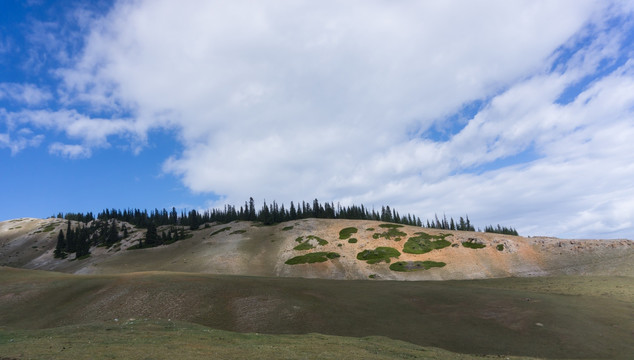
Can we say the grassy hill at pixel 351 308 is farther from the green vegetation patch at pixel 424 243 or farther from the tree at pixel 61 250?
the tree at pixel 61 250

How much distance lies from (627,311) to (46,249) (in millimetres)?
226930

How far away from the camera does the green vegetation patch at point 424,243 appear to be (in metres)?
102

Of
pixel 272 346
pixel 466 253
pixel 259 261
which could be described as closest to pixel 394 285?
pixel 272 346

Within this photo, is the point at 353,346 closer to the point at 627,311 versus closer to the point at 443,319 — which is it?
the point at 443,319

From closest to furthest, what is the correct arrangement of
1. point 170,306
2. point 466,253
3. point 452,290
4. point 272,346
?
point 272,346 < point 170,306 < point 452,290 < point 466,253

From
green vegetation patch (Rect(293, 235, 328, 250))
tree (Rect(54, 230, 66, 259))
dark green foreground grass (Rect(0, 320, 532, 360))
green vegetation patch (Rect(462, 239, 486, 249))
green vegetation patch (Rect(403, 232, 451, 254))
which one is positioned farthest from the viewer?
tree (Rect(54, 230, 66, 259))

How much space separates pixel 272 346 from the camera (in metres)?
24.9

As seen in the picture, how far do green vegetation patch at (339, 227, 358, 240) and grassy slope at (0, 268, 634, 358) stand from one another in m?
59.2

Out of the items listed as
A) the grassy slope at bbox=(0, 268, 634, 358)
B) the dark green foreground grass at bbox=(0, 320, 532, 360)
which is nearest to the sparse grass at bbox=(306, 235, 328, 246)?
the grassy slope at bbox=(0, 268, 634, 358)

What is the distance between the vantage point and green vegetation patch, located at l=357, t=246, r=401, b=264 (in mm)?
97625

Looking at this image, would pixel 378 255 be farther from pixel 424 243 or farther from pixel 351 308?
pixel 351 308

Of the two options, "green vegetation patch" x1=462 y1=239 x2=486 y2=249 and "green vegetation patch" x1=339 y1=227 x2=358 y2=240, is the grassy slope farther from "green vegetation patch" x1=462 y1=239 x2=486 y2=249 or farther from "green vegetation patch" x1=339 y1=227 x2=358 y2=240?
"green vegetation patch" x1=339 y1=227 x2=358 y2=240

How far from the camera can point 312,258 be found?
100438 millimetres

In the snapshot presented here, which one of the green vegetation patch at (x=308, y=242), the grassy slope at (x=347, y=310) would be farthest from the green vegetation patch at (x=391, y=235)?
the grassy slope at (x=347, y=310)
